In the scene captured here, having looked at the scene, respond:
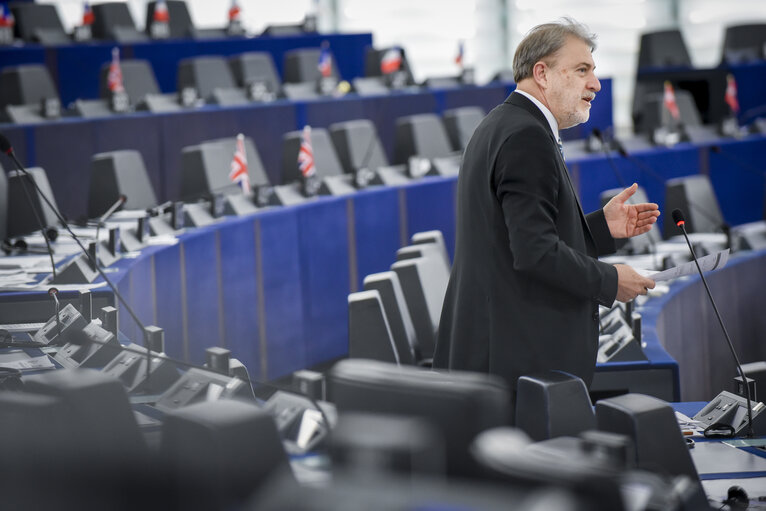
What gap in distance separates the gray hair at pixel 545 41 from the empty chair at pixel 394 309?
3.95ft

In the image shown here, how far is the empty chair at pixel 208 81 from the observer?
6875 mm

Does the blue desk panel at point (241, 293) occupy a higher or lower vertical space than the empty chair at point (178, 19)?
lower

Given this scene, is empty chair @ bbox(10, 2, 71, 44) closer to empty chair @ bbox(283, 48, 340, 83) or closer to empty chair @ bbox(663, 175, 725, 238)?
empty chair @ bbox(283, 48, 340, 83)

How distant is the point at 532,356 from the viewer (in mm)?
2170

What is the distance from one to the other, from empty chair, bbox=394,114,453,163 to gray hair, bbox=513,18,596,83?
160 inches

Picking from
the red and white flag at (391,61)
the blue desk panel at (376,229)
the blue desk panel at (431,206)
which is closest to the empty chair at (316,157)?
the blue desk panel at (376,229)

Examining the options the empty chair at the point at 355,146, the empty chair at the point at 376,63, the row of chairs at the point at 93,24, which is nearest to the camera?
the empty chair at the point at 355,146

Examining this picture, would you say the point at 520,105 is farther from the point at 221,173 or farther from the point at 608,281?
the point at 221,173

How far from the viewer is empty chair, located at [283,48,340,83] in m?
7.58

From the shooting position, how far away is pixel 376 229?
18.1 feet

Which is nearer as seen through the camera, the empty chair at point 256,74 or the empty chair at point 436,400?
the empty chair at point 436,400

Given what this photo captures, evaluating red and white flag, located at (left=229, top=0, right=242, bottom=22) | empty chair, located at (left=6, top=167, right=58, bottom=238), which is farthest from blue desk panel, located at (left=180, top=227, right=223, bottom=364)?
red and white flag, located at (left=229, top=0, right=242, bottom=22)

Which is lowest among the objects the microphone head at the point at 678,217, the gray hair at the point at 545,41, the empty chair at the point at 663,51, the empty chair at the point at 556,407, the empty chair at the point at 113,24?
the empty chair at the point at 556,407

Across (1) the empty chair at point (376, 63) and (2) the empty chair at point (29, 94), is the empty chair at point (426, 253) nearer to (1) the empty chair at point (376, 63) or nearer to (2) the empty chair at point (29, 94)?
(2) the empty chair at point (29, 94)
